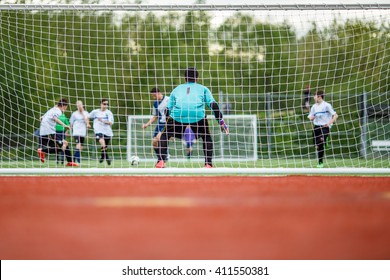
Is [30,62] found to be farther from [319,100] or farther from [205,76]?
[319,100]

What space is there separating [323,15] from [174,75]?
7881 mm

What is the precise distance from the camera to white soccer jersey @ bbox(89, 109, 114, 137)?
43.8 ft

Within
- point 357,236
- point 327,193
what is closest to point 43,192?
point 327,193

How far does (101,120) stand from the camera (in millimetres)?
13312

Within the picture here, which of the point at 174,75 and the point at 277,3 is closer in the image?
the point at 277,3

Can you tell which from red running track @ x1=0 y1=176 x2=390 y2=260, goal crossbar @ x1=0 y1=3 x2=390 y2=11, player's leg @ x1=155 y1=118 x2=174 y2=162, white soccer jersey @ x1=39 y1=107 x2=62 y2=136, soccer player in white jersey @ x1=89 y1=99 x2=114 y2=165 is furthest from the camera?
soccer player in white jersey @ x1=89 y1=99 x2=114 y2=165

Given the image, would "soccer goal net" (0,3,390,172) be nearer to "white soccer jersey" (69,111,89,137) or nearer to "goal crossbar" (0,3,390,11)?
"goal crossbar" (0,3,390,11)

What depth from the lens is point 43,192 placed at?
16.9 ft

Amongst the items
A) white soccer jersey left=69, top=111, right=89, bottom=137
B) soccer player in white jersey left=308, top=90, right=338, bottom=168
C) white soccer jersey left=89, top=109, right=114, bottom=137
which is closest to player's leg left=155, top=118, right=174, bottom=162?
soccer player in white jersey left=308, top=90, right=338, bottom=168

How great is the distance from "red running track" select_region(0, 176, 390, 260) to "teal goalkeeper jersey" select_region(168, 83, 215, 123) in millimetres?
4092

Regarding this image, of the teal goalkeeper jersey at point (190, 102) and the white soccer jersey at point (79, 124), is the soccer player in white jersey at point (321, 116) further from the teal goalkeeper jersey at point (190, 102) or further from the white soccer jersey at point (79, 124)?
the white soccer jersey at point (79, 124)

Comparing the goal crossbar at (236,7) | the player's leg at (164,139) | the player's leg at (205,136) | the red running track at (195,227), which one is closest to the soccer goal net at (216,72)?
the goal crossbar at (236,7)

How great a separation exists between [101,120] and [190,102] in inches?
197

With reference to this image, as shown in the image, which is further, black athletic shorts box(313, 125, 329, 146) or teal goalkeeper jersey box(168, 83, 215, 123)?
black athletic shorts box(313, 125, 329, 146)
